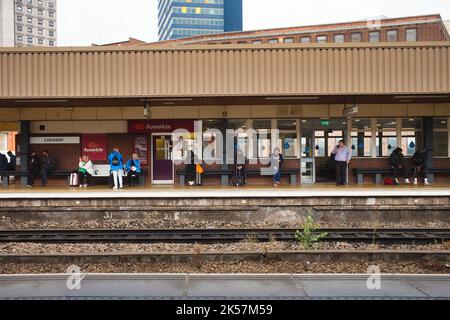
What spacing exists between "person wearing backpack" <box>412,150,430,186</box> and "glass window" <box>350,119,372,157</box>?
1692 mm

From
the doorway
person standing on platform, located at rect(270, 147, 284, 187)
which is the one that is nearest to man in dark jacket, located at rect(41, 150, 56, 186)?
the doorway

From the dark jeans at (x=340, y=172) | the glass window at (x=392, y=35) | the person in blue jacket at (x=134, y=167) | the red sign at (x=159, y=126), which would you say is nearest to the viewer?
the dark jeans at (x=340, y=172)

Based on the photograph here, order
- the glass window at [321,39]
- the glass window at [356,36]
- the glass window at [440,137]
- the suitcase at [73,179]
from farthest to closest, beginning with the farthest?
the glass window at [321,39] < the glass window at [356,36] < the glass window at [440,137] < the suitcase at [73,179]

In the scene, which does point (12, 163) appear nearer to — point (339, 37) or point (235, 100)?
point (235, 100)

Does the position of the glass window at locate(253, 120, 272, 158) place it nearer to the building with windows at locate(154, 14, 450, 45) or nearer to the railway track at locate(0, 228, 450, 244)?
the railway track at locate(0, 228, 450, 244)

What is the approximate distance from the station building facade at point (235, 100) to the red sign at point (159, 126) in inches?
1.6

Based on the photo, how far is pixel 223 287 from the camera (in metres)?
6.00

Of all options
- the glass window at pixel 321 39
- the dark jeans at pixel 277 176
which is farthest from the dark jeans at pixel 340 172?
the glass window at pixel 321 39

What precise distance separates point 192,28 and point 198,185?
111536mm

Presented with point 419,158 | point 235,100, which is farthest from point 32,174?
point 419,158

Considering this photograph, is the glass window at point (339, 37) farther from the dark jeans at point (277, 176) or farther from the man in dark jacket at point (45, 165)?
the man in dark jacket at point (45, 165)

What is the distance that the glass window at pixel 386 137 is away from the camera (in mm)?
18047

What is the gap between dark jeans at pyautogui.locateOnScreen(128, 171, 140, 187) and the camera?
56.0 ft
